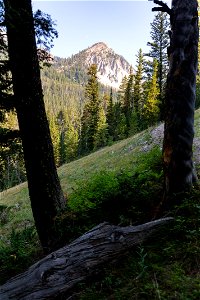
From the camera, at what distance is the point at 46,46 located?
8.26 m

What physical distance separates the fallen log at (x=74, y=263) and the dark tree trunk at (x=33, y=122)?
204 centimetres

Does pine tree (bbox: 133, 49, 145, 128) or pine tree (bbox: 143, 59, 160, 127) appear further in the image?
pine tree (bbox: 133, 49, 145, 128)

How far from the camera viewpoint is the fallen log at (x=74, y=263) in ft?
14.7

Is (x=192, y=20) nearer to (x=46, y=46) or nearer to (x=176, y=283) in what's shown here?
(x=46, y=46)

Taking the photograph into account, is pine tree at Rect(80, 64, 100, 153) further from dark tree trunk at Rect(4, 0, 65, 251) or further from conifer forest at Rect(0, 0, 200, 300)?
dark tree trunk at Rect(4, 0, 65, 251)

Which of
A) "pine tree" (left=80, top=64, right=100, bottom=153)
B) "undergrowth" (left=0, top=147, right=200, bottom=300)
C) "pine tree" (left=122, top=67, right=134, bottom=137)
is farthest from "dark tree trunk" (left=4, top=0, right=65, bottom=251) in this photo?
A: "pine tree" (left=122, top=67, right=134, bottom=137)

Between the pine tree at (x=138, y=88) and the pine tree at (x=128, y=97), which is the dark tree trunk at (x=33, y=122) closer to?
the pine tree at (x=138, y=88)

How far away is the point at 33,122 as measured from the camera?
706cm

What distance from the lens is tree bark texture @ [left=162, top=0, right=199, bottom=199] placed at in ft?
19.7

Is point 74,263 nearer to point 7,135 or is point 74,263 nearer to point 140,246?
point 140,246

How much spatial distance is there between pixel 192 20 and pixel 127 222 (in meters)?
3.95

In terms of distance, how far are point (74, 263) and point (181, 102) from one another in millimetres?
3348

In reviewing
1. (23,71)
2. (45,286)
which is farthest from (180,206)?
(23,71)

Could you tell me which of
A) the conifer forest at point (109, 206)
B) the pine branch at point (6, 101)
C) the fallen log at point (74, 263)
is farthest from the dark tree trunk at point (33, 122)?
the fallen log at point (74, 263)
